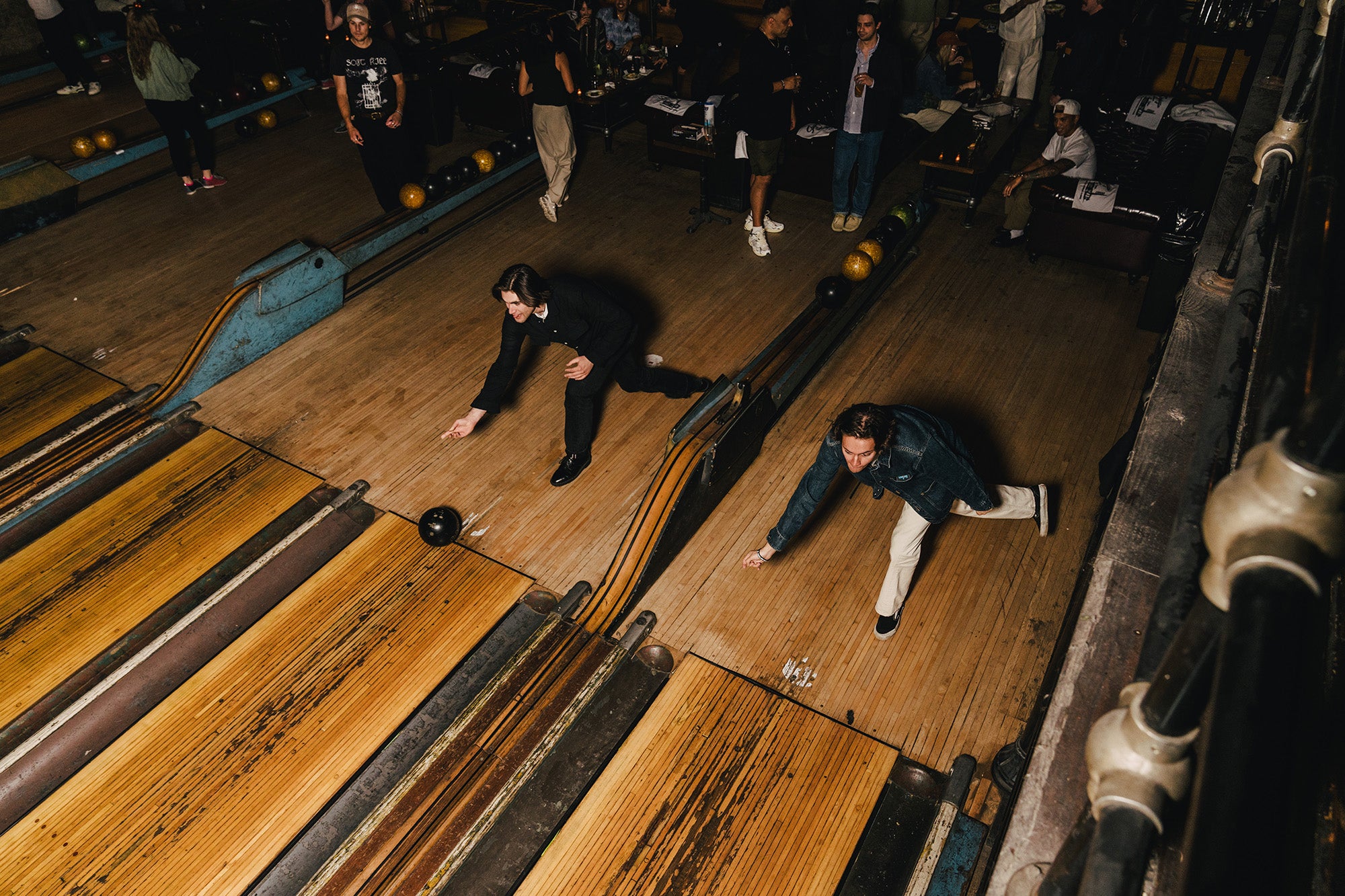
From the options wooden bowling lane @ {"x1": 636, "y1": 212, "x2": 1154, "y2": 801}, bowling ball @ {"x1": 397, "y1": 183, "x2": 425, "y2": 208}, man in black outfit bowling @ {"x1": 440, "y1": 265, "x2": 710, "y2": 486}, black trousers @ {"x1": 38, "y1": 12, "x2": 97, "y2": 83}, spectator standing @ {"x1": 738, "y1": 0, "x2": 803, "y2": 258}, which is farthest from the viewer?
black trousers @ {"x1": 38, "y1": 12, "x2": 97, "y2": 83}

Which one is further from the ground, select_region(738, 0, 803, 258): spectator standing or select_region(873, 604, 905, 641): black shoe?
select_region(738, 0, 803, 258): spectator standing

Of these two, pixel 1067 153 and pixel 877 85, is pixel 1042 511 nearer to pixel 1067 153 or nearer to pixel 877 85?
pixel 1067 153

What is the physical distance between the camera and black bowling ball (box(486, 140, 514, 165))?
23.5ft

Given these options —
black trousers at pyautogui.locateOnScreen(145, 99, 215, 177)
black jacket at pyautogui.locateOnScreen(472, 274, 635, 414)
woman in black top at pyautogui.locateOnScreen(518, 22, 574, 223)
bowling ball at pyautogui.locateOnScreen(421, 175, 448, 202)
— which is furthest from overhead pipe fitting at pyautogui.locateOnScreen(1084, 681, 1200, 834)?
black trousers at pyautogui.locateOnScreen(145, 99, 215, 177)

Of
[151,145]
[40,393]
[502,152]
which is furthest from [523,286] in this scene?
[151,145]

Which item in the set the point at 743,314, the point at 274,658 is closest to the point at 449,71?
the point at 743,314

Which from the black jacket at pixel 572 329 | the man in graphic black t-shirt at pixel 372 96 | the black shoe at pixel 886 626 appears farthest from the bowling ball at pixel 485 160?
the black shoe at pixel 886 626

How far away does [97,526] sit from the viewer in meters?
4.00

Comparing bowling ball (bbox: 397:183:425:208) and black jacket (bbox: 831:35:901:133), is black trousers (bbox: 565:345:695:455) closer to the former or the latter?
black jacket (bbox: 831:35:901:133)

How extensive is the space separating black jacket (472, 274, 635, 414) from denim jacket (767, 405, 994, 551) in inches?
51.6

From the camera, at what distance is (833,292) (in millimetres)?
4996

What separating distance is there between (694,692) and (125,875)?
85.1 inches

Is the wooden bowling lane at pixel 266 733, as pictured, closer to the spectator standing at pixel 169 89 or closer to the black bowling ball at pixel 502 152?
the black bowling ball at pixel 502 152

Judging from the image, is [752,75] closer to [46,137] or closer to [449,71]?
[449,71]
